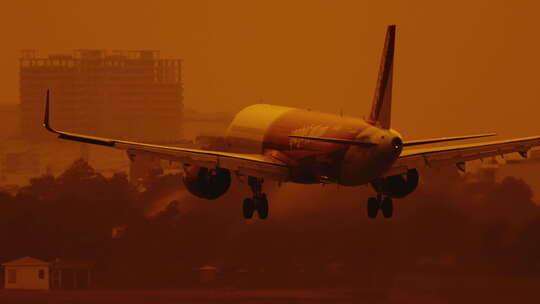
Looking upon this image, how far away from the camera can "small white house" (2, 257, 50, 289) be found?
141 m

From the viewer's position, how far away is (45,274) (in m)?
144

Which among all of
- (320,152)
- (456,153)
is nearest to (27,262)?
(456,153)

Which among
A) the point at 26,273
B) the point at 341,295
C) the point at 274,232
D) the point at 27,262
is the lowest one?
the point at 341,295

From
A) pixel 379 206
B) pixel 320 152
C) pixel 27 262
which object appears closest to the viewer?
pixel 320 152

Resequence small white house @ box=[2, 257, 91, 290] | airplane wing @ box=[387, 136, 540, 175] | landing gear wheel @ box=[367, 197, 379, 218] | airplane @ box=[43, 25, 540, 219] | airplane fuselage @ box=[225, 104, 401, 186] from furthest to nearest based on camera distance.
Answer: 1. small white house @ box=[2, 257, 91, 290]
2. landing gear wheel @ box=[367, 197, 379, 218]
3. airplane wing @ box=[387, 136, 540, 175]
4. airplane @ box=[43, 25, 540, 219]
5. airplane fuselage @ box=[225, 104, 401, 186]

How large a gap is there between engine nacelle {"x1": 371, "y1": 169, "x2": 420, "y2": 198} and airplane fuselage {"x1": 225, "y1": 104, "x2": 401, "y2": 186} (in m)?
3.83

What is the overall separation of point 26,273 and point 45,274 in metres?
2.32

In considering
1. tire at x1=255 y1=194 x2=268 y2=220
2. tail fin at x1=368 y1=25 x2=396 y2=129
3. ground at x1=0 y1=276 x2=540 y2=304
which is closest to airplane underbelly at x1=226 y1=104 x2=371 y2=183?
tail fin at x1=368 y1=25 x2=396 y2=129

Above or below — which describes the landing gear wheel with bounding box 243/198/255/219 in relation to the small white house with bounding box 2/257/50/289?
above

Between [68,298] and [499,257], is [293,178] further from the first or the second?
[68,298]

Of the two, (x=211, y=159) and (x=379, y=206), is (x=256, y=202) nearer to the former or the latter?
(x=211, y=159)

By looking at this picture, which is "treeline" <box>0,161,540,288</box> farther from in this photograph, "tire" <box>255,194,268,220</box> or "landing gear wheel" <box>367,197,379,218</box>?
"tire" <box>255,194,268,220</box>

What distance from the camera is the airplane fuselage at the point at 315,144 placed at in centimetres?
7369

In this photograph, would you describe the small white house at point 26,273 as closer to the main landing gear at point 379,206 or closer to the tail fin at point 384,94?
the main landing gear at point 379,206
